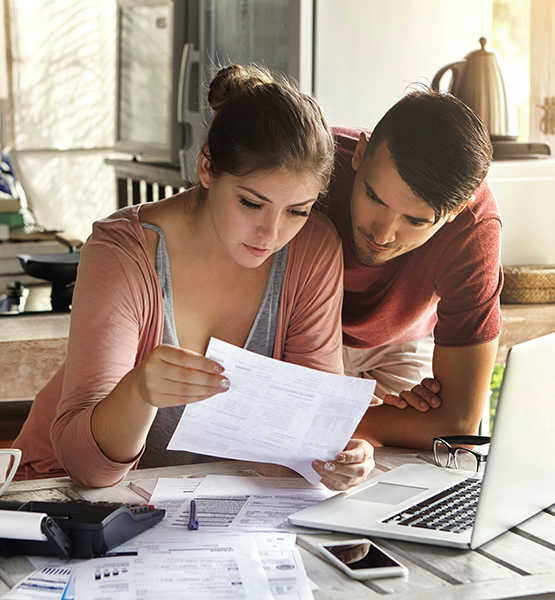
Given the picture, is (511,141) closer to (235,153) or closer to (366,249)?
(366,249)

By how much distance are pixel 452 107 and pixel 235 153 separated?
0.40m

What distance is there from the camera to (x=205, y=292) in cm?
139

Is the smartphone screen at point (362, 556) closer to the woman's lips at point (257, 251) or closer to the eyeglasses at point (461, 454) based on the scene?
the eyeglasses at point (461, 454)

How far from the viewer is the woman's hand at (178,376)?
3.36 feet

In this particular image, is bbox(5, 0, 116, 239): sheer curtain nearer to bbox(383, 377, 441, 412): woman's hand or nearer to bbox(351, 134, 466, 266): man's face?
bbox(351, 134, 466, 266): man's face

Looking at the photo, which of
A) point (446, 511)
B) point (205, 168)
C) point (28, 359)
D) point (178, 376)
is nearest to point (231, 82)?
point (205, 168)

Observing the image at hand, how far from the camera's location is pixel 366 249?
149 cm

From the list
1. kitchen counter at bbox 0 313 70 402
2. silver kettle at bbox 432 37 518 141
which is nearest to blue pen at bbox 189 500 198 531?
kitchen counter at bbox 0 313 70 402

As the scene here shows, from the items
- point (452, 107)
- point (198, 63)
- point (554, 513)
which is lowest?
point (554, 513)

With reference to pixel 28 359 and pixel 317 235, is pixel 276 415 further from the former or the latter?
pixel 28 359

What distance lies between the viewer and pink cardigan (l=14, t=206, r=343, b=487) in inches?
46.9

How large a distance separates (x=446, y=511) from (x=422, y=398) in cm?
51

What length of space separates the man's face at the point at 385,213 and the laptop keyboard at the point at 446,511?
0.46m

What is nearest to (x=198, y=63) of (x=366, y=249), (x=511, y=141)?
(x=511, y=141)
